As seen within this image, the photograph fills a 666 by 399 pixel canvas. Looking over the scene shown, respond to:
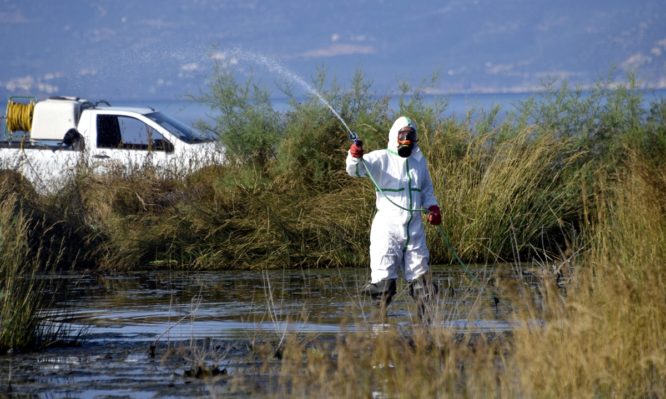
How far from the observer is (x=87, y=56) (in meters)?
187

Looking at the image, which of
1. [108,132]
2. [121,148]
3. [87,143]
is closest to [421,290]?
[121,148]

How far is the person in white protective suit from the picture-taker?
1102 centimetres

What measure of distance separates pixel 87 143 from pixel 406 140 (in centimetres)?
1147

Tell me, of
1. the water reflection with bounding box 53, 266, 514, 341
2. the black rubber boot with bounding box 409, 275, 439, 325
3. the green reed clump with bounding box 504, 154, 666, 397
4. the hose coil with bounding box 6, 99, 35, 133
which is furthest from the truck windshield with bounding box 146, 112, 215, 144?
the green reed clump with bounding box 504, 154, 666, 397

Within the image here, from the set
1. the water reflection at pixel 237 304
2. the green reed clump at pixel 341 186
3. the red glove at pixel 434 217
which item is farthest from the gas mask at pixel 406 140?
the green reed clump at pixel 341 186

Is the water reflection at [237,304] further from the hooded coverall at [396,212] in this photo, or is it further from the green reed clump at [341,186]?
the green reed clump at [341,186]

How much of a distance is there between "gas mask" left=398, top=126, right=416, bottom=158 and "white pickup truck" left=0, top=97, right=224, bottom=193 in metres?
8.39

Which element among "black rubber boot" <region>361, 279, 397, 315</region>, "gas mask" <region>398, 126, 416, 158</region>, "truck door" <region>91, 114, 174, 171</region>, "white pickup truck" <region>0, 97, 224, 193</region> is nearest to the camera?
"black rubber boot" <region>361, 279, 397, 315</region>

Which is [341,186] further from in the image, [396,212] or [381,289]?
[381,289]

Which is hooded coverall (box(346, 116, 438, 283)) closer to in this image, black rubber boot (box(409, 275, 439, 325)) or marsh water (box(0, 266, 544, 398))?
black rubber boot (box(409, 275, 439, 325))

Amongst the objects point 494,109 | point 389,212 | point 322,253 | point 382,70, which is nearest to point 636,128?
point 494,109

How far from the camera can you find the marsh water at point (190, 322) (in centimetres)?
916

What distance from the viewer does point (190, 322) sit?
12.1m

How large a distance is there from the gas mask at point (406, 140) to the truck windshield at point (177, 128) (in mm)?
10419
